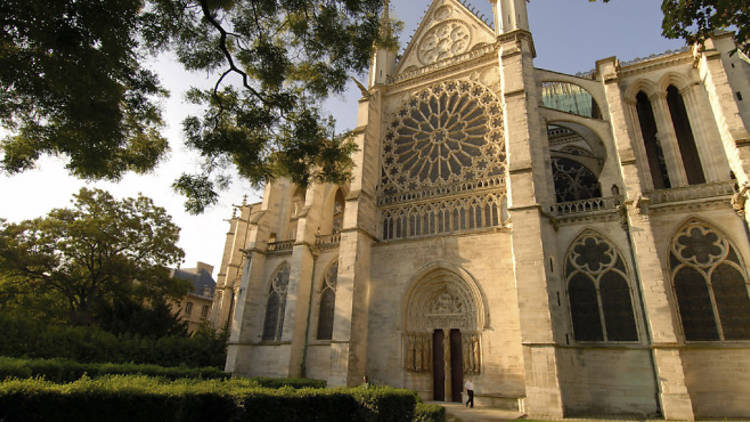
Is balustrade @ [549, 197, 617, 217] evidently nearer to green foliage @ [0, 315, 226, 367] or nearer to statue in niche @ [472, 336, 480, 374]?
statue in niche @ [472, 336, 480, 374]

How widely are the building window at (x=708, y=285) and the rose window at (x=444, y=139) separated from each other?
267 inches

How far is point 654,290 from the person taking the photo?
11.9m

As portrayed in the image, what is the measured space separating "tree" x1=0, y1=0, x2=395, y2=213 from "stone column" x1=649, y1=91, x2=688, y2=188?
11.8m

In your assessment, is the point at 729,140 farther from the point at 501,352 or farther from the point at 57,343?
the point at 57,343

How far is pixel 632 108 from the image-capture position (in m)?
15.9

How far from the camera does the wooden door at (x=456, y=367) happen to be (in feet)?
48.1

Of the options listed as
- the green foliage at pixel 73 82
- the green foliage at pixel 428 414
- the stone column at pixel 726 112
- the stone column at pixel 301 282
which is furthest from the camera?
the stone column at pixel 301 282

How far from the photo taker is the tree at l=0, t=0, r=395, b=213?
656cm

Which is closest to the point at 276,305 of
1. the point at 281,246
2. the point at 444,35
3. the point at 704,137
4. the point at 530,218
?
the point at 281,246

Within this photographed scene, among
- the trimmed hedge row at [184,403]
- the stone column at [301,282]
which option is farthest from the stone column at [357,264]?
the trimmed hedge row at [184,403]

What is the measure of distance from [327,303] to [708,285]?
14.2 metres

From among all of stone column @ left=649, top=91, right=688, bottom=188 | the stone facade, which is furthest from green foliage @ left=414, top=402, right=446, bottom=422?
the stone facade

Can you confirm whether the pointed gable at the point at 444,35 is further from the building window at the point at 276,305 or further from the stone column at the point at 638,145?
the building window at the point at 276,305

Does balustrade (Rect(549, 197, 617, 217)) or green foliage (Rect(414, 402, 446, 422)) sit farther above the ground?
balustrade (Rect(549, 197, 617, 217))
